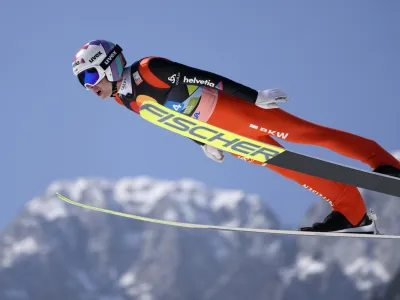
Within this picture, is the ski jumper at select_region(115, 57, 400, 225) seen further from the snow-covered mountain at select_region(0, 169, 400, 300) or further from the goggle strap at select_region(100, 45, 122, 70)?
the snow-covered mountain at select_region(0, 169, 400, 300)

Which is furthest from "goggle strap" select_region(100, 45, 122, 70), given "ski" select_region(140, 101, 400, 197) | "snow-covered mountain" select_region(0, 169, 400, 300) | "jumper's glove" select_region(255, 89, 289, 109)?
"snow-covered mountain" select_region(0, 169, 400, 300)

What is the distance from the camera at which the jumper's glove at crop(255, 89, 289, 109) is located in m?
6.93

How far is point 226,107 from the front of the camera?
7.14m

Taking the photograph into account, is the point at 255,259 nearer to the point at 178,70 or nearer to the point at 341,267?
the point at 341,267

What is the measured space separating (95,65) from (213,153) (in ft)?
4.82

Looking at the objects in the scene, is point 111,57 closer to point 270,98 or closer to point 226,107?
point 226,107

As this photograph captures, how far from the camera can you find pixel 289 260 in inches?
4847

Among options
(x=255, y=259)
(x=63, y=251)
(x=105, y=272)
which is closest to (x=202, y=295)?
(x=255, y=259)

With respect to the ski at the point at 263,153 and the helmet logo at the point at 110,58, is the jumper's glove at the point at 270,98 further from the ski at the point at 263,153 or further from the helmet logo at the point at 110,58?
the helmet logo at the point at 110,58

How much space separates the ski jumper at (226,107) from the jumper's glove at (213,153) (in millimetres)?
333

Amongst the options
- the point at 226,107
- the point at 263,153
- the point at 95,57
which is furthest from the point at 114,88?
the point at 263,153

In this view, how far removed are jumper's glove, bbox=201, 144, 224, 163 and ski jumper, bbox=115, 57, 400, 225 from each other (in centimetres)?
33

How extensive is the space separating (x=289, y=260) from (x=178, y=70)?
4673 inches

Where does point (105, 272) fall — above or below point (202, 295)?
above
